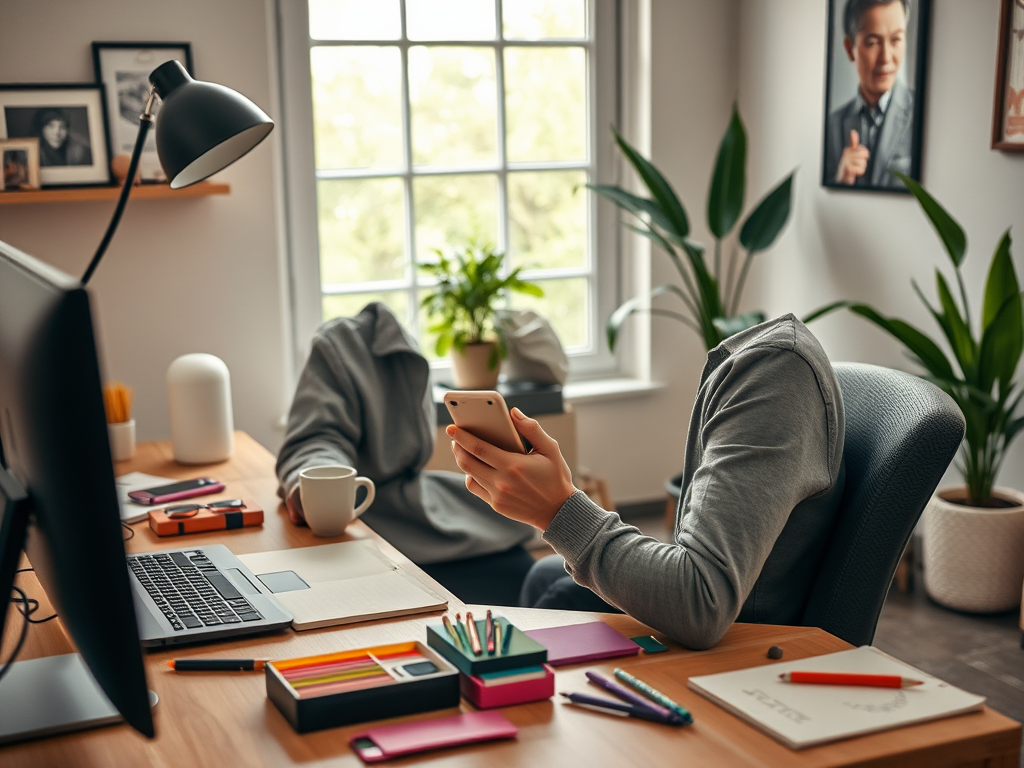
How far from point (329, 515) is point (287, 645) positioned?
46 centimetres

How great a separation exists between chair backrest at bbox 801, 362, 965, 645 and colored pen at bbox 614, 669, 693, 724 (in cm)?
40

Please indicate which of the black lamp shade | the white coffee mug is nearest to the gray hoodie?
the white coffee mug

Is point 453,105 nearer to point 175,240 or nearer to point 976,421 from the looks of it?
point 175,240

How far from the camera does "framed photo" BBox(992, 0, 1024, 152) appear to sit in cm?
286

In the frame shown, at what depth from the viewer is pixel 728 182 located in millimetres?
3559

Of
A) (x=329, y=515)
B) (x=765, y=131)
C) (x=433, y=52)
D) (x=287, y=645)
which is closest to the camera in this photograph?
(x=287, y=645)

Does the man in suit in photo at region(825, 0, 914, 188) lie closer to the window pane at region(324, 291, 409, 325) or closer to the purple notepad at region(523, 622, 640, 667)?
the window pane at region(324, 291, 409, 325)

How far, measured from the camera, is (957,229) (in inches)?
113

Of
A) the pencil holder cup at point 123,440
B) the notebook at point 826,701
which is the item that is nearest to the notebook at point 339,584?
the notebook at point 826,701

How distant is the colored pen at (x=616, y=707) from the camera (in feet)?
3.64

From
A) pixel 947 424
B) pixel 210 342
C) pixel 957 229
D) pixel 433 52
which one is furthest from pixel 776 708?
pixel 433 52

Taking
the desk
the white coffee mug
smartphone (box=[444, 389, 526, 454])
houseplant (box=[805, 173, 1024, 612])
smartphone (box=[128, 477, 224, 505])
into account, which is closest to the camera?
the desk

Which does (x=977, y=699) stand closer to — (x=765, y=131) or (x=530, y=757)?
(x=530, y=757)

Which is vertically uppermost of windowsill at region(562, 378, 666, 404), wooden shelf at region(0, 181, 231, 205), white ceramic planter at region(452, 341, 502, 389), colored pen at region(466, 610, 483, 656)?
wooden shelf at region(0, 181, 231, 205)
